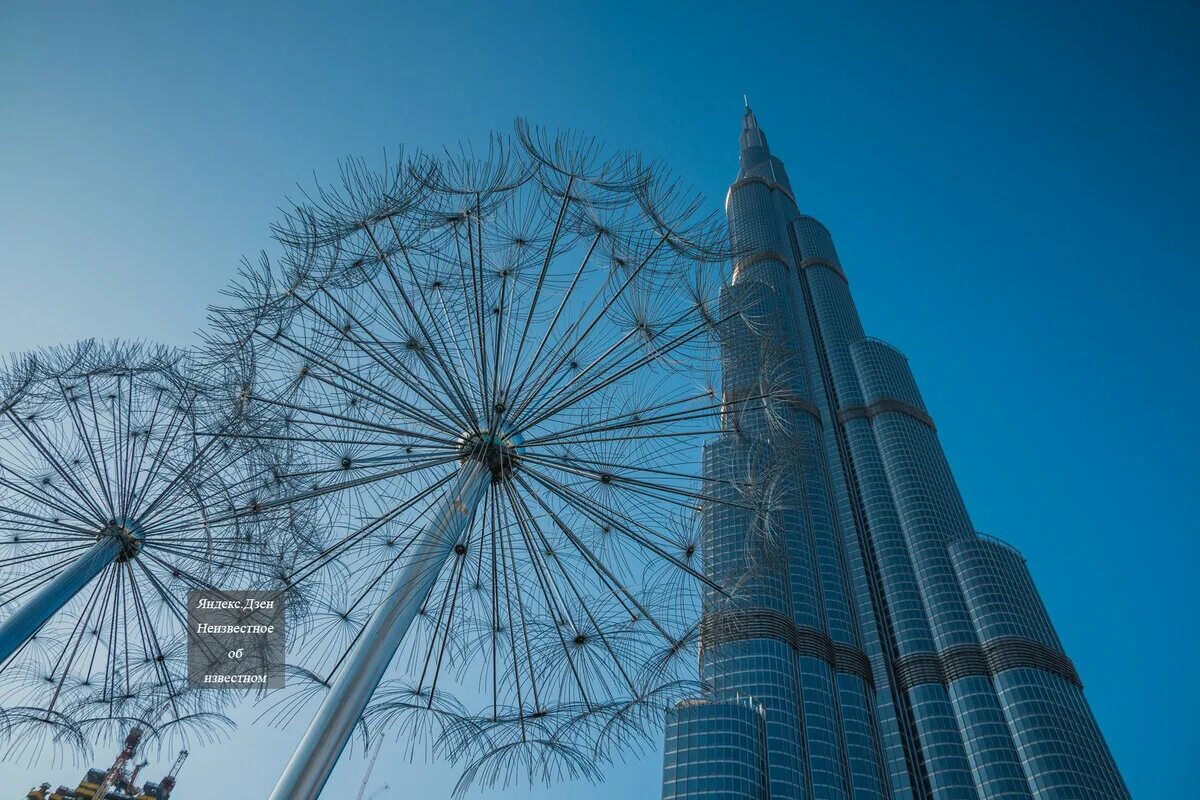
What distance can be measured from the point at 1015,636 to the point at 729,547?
13991 cm

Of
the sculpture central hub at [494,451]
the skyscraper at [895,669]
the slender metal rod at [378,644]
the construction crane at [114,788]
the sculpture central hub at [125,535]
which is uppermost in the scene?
the skyscraper at [895,669]

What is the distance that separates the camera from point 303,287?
15648mm

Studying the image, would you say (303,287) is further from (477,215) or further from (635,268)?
(635,268)

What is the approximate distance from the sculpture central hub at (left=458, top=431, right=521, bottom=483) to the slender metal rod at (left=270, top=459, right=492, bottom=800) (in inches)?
7.0

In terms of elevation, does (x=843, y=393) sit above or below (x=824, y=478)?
above

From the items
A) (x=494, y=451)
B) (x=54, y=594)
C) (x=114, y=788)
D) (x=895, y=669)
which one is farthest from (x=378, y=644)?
(x=895, y=669)

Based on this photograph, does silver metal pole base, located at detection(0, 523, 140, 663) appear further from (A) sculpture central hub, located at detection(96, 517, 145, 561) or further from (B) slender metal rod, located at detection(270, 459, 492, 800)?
(B) slender metal rod, located at detection(270, 459, 492, 800)

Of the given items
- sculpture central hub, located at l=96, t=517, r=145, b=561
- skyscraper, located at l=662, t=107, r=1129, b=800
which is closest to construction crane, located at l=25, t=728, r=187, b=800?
skyscraper, located at l=662, t=107, r=1129, b=800

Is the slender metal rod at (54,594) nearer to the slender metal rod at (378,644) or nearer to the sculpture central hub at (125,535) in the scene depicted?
the sculpture central hub at (125,535)

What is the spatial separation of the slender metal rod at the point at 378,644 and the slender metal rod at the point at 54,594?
8.59 metres

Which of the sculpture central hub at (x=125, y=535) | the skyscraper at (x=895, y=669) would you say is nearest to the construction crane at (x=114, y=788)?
the skyscraper at (x=895, y=669)

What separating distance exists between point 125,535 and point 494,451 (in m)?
10.5

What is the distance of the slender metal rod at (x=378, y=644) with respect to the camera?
30.1ft

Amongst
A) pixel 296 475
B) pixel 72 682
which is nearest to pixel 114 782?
pixel 72 682
